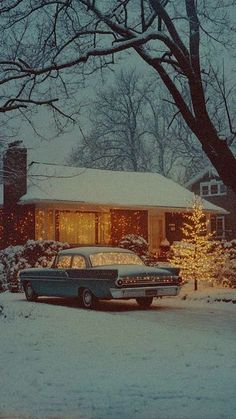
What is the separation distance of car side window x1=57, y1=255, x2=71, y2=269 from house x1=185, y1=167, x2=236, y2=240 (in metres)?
29.7

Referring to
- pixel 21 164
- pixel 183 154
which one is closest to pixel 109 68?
pixel 21 164

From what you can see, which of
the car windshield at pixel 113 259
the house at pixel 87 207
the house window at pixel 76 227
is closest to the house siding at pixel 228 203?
the house at pixel 87 207

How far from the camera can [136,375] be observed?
9258 mm

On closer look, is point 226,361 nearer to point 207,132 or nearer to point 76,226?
point 207,132

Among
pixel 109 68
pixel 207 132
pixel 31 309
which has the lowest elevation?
pixel 31 309

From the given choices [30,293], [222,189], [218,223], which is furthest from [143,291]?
[222,189]

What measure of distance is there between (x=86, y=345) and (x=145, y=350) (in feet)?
3.56

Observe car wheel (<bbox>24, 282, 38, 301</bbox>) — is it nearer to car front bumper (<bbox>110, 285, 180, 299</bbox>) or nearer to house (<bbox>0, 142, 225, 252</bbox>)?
car front bumper (<bbox>110, 285, 180, 299</bbox>)

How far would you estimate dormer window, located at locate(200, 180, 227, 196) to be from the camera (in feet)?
171

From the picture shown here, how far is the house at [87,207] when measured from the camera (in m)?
33.8

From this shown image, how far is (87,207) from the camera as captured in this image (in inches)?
1396

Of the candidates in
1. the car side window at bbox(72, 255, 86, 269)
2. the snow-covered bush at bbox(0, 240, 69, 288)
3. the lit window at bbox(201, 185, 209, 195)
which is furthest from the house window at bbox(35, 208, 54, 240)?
the lit window at bbox(201, 185, 209, 195)

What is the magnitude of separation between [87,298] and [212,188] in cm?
3586

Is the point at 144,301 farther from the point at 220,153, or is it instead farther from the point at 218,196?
the point at 218,196
